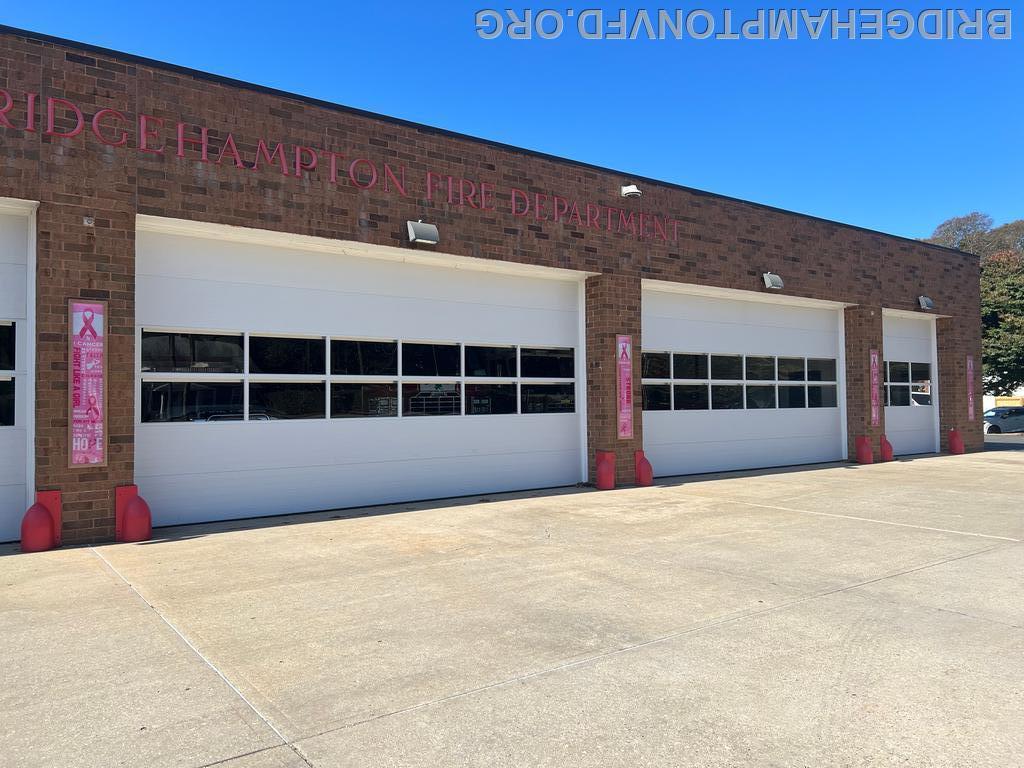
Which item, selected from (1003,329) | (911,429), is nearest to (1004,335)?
(1003,329)

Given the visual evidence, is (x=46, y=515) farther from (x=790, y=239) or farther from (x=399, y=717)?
(x=790, y=239)

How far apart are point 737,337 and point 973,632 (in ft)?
38.1

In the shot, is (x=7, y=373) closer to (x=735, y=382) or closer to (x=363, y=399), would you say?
(x=363, y=399)

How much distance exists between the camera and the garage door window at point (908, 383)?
19688 mm

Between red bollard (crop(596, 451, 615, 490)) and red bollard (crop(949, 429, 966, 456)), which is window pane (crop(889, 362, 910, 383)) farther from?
red bollard (crop(596, 451, 615, 490))

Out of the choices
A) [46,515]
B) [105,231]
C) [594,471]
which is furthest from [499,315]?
[46,515]

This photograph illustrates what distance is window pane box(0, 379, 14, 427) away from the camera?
852 centimetres

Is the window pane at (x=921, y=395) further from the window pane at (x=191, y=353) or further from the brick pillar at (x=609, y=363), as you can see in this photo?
the window pane at (x=191, y=353)

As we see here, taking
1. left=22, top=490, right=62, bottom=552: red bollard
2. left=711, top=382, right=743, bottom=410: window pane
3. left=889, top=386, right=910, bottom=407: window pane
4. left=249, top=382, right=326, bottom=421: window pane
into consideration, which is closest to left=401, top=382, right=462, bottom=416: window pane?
left=249, top=382, right=326, bottom=421: window pane

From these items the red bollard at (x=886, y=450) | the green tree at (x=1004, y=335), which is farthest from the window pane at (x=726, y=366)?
the green tree at (x=1004, y=335)

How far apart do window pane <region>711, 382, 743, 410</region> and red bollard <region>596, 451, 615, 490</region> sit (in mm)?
3788

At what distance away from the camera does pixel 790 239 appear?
16.4m

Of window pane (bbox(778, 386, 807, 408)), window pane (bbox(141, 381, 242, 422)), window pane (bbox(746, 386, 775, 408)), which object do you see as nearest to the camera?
window pane (bbox(141, 381, 242, 422))

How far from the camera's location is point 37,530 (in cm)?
786
